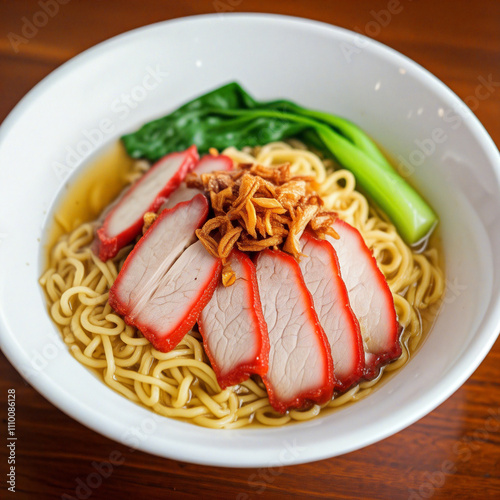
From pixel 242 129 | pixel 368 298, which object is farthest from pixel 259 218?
pixel 242 129

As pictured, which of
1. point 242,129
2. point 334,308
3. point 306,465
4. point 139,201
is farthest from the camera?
point 242,129

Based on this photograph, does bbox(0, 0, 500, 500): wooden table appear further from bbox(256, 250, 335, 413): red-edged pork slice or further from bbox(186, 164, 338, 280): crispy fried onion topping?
bbox(186, 164, 338, 280): crispy fried onion topping

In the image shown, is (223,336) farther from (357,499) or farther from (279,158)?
(279,158)

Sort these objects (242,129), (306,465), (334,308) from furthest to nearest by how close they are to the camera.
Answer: (242,129)
(334,308)
(306,465)

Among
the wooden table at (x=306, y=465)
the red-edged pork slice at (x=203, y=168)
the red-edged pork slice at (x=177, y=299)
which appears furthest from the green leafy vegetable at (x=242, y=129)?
the wooden table at (x=306, y=465)

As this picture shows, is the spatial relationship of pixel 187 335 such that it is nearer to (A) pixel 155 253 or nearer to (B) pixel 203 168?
(A) pixel 155 253

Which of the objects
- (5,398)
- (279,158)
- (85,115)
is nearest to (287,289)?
(279,158)

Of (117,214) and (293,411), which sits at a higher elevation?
(117,214)
